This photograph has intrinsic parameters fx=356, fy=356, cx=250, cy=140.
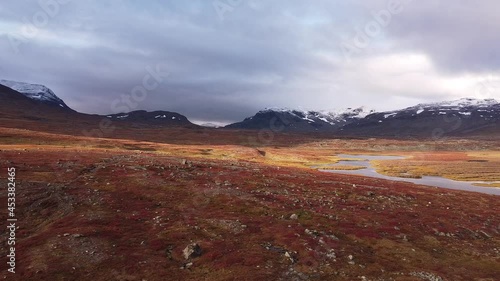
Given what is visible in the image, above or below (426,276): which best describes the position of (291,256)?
above

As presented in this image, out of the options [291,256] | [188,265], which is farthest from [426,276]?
[188,265]

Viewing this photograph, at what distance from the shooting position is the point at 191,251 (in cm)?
2464

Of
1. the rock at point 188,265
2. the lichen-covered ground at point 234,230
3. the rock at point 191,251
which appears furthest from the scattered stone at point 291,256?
the rock at point 188,265

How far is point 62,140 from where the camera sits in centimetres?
13112

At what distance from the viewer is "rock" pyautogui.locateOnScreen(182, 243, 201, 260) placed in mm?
24484

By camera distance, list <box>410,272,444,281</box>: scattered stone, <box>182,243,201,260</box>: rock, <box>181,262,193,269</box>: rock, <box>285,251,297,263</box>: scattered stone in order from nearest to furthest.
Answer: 1. <box>181,262,193,269</box>: rock
2. <box>410,272,444,281</box>: scattered stone
3. <box>182,243,201,260</box>: rock
4. <box>285,251,297,263</box>: scattered stone

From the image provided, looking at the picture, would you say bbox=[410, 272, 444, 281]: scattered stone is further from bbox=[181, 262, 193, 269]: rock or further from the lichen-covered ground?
bbox=[181, 262, 193, 269]: rock

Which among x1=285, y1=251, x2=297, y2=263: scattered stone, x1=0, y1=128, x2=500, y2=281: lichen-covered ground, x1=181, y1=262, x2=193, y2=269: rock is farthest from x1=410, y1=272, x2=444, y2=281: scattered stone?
x1=181, y1=262, x2=193, y2=269: rock

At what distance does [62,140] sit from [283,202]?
115078 mm

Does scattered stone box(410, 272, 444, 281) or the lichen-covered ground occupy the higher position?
the lichen-covered ground

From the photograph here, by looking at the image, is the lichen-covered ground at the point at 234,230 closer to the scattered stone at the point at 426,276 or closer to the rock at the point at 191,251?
the scattered stone at the point at 426,276

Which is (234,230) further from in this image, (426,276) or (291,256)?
(426,276)

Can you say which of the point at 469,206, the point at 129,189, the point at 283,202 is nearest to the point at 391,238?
the point at 283,202

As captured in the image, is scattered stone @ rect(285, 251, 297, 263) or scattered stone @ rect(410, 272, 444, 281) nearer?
scattered stone @ rect(410, 272, 444, 281)
